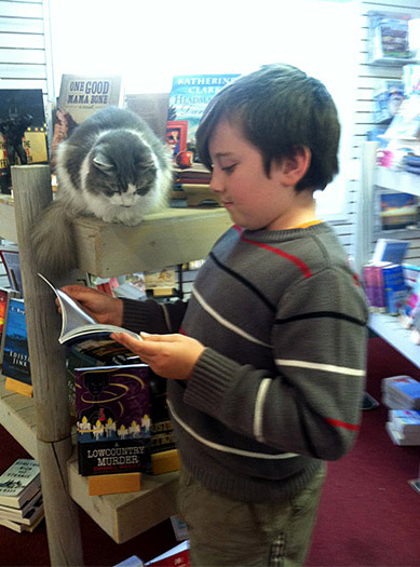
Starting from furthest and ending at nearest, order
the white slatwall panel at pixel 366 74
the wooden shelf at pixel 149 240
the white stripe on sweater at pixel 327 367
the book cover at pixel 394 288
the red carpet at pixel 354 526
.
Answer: the white slatwall panel at pixel 366 74, the book cover at pixel 394 288, the red carpet at pixel 354 526, the wooden shelf at pixel 149 240, the white stripe on sweater at pixel 327 367

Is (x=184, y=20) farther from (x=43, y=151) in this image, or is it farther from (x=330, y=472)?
(x=330, y=472)

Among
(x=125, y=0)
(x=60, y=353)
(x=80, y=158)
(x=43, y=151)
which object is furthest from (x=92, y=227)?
(x=125, y=0)

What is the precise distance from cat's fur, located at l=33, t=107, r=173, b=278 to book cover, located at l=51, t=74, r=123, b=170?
0.28 m

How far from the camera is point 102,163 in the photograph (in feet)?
2.92

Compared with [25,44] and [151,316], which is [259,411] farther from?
[25,44]

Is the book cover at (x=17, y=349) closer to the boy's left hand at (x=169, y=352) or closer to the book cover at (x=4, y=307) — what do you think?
the book cover at (x=4, y=307)

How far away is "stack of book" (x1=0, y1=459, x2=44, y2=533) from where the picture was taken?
161 cm

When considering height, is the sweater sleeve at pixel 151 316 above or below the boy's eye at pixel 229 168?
below

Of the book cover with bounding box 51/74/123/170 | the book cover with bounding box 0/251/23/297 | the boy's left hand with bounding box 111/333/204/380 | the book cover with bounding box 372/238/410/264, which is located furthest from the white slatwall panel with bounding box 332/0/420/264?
the boy's left hand with bounding box 111/333/204/380

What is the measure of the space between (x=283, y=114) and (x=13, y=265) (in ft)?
3.40

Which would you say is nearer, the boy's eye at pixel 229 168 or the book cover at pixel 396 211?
the boy's eye at pixel 229 168

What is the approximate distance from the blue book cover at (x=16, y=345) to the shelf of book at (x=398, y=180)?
1.40m

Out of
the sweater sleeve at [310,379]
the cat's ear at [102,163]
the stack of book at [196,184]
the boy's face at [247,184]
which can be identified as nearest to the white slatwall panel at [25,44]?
the stack of book at [196,184]

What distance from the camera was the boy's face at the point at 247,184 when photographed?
2.40ft
